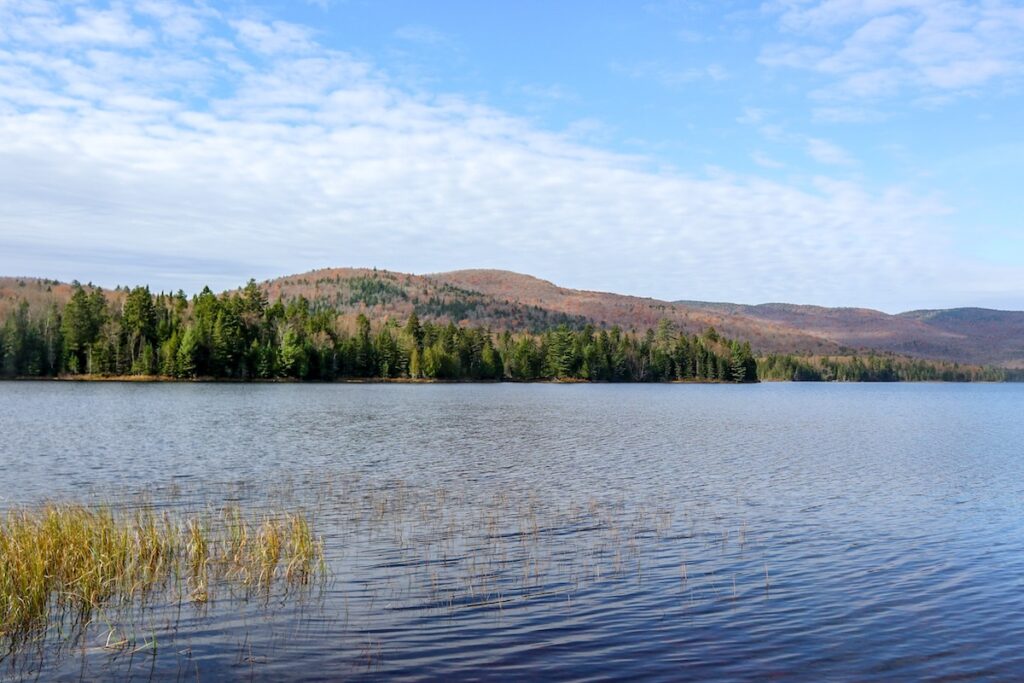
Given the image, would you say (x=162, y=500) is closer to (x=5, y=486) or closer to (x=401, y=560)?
(x=5, y=486)

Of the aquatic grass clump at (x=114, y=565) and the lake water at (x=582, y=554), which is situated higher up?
the aquatic grass clump at (x=114, y=565)

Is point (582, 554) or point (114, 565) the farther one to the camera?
point (582, 554)

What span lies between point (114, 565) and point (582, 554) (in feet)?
39.2

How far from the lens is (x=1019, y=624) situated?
54.3 feet

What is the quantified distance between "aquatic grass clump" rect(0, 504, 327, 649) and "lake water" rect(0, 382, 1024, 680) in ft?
3.61

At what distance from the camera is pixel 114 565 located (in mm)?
18000

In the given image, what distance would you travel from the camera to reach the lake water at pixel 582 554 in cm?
1410

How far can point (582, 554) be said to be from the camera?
22156mm

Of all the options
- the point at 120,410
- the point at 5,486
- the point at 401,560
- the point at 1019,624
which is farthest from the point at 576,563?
the point at 120,410

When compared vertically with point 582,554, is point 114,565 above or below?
above

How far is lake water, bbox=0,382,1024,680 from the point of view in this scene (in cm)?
1410

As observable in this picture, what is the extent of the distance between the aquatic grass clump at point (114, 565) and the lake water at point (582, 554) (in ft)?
3.61

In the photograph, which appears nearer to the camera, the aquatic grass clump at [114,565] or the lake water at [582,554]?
the lake water at [582,554]

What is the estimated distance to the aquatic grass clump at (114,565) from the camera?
1528 centimetres
